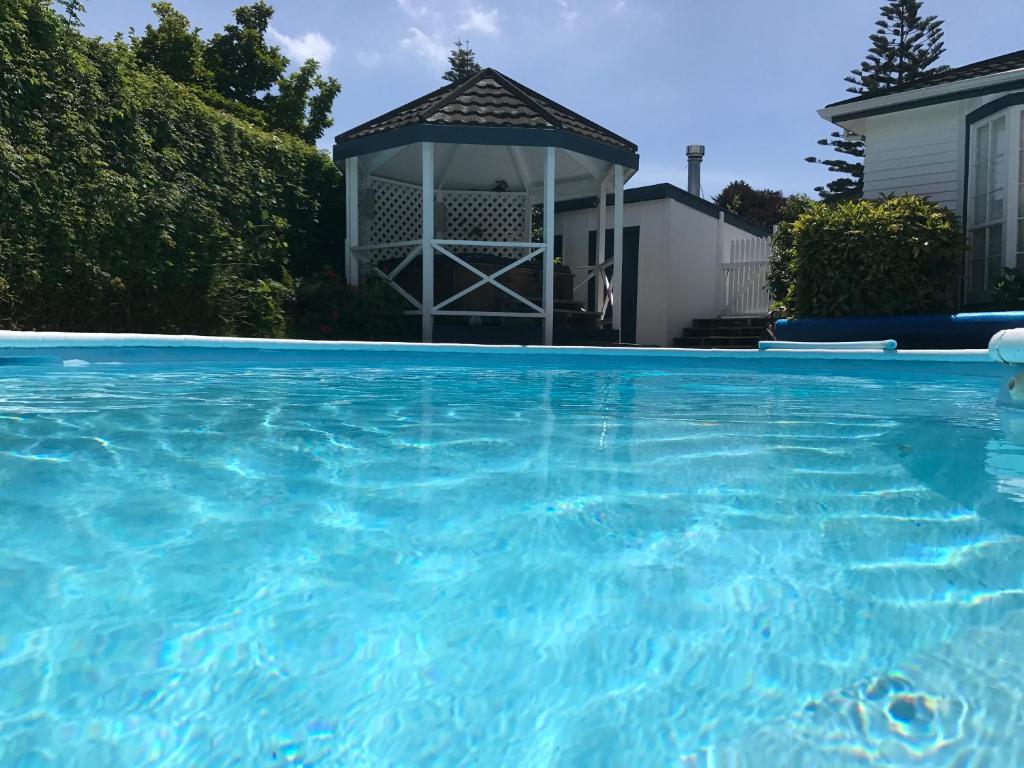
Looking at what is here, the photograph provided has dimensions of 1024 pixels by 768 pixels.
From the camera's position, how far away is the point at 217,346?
681cm

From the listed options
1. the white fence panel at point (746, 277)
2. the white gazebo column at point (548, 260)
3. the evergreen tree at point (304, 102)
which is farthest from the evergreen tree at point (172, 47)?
the white fence panel at point (746, 277)

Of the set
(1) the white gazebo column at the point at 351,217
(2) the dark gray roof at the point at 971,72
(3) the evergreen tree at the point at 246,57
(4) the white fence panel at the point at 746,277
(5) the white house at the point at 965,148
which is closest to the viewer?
(5) the white house at the point at 965,148

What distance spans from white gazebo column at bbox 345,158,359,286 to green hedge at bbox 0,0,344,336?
68 cm

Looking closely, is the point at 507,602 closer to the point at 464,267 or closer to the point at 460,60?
the point at 464,267

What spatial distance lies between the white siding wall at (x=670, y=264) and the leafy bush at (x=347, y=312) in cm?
453

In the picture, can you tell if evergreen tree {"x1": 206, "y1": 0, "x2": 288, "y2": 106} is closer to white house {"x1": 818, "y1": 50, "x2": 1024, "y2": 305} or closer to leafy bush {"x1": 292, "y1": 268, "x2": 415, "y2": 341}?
leafy bush {"x1": 292, "y1": 268, "x2": 415, "y2": 341}

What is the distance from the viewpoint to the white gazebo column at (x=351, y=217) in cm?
1062

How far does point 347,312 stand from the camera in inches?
382

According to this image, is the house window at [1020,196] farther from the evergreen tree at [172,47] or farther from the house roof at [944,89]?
the evergreen tree at [172,47]

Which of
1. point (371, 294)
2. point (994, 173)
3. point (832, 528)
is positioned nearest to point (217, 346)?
point (371, 294)

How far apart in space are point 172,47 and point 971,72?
15046mm

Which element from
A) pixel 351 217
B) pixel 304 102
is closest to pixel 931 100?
pixel 351 217

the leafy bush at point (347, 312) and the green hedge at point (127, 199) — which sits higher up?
the green hedge at point (127, 199)

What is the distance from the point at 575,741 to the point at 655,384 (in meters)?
5.00
